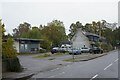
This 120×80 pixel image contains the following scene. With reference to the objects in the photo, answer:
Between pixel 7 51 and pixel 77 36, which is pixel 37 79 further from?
pixel 77 36

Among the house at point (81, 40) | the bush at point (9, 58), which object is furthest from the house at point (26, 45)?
the bush at point (9, 58)

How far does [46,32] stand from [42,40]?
1704 centimetres

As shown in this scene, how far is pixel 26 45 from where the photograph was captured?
75.4 m

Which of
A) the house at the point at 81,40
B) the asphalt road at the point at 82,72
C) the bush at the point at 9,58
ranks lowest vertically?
the asphalt road at the point at 82,72

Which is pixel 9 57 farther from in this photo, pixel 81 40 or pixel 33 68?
pixel 81 40

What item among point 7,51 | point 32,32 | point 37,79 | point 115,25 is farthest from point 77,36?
point 37,79

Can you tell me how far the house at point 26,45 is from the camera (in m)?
69.8

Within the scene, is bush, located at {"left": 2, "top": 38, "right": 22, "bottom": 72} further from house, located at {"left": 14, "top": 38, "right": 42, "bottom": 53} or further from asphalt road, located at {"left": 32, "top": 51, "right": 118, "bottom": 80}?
house, located at {"left": 14, "top": 38, "right": 42, "bottom": 53}

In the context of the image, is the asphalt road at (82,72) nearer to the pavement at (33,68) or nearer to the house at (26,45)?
the pavement at (33,68)

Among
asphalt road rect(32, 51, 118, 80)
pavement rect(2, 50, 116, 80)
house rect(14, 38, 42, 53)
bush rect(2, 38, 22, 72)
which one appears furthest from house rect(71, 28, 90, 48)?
bush rect(2, 38, 22, 72)

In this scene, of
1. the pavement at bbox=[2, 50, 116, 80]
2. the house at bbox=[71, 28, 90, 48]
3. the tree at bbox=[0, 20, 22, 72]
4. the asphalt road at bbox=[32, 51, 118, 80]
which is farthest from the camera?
the house at bbox=[71, 28, 90, 48]

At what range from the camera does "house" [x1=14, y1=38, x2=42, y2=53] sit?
69812mm

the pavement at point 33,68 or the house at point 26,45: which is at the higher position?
the house at point 26,45

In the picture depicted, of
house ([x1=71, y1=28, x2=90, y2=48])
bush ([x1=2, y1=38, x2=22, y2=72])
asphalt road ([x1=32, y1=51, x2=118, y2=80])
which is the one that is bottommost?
asphalt road ([x1=32, y1=51, x2=118, y2=80])
